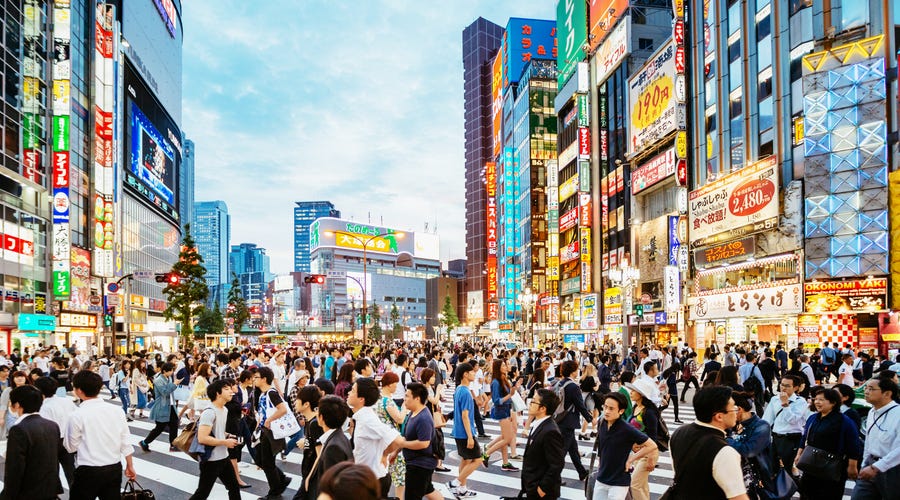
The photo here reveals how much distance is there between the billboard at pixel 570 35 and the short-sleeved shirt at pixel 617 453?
192 feet

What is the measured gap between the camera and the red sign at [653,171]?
144 ft

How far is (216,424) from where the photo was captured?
24.1 feet

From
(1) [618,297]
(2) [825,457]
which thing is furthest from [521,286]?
(2) [825,457]

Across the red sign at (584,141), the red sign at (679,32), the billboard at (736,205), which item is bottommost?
the billboard at (736,205)

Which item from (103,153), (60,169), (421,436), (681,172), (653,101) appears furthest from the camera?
(103,153)

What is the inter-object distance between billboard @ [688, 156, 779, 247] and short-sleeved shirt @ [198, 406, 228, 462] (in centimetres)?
2962

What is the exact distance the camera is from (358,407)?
19.5 feet

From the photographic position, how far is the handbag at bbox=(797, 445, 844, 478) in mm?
6305

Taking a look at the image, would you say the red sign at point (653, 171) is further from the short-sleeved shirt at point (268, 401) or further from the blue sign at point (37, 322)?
the short-sleeved shirt at point (268, 401)

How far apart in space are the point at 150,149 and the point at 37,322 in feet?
120

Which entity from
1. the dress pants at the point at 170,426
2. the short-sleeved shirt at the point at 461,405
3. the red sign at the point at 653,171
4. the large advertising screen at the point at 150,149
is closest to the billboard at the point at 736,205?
the red sign at the point at 653,171

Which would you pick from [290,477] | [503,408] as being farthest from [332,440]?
[503,408]

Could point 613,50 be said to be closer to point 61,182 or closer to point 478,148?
point 61,182

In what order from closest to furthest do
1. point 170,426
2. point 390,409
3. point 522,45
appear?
point 390,409 → point 170,426 → point 522,45
